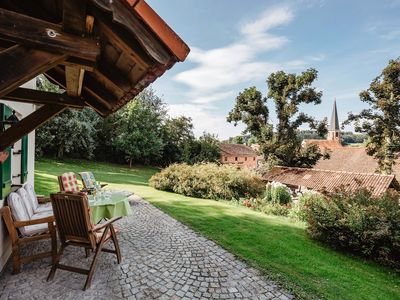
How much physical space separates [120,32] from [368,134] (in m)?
27.6

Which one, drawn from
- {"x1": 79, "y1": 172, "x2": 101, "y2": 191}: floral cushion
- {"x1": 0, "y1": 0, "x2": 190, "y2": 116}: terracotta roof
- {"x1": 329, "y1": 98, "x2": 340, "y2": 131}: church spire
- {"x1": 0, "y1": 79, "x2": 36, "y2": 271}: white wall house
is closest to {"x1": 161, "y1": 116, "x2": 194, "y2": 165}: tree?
{"x1": 79, "y1": 172, "x2": 101, "y2": 191}: floral cushion

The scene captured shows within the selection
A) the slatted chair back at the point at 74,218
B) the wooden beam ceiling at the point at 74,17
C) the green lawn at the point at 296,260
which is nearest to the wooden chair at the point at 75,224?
the slatted chair back at the point at 74,218

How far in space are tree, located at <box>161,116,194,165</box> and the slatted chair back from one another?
29.0m

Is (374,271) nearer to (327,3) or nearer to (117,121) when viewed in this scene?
(327,3)

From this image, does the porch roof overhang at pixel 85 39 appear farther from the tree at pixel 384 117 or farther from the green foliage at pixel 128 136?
the tree at pixel 384 117

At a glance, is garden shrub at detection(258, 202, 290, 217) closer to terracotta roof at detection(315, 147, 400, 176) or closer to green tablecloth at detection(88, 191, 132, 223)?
green tablecloth at detection(88, 191, 132, 223)

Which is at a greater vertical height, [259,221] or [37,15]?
[37,15]

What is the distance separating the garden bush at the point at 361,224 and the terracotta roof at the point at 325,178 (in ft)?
37.8

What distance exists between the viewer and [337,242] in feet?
20.5

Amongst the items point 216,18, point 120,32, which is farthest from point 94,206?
point 216,18

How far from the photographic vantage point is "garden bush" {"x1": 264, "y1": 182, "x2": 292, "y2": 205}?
12312 millimetres

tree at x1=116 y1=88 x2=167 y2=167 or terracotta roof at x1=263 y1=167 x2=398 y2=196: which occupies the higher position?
tree at x1=116 y1=88 x2=167 y2=167

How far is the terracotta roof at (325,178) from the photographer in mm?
17734

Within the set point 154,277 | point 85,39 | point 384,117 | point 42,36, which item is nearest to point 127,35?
point 85,39
